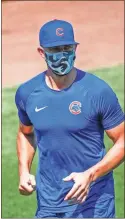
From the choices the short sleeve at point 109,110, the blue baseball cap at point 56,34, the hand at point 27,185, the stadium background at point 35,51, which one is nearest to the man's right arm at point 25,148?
the hand at point 27,185

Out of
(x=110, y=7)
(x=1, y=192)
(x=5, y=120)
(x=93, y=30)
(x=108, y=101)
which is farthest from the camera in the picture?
(x=110, y=7)

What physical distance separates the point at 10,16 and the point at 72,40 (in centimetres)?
1434

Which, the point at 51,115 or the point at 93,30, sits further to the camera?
the point at 93,30

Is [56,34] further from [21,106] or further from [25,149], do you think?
[25,149]

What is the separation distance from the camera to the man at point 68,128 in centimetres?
739

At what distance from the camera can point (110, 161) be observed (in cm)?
736

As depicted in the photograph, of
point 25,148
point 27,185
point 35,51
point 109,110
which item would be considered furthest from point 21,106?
point 35,51

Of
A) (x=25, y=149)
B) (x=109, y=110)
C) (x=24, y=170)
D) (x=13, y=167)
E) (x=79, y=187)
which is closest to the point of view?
(x=79, y=187)

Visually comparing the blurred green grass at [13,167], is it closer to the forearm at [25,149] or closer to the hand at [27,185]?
the forearm at [25,149]

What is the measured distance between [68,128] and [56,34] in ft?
2.63

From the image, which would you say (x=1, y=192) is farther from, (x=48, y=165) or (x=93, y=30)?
(x=93, y=30)

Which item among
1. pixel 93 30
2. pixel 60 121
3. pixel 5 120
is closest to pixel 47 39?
pixel 60 121

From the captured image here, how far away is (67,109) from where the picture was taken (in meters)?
7.50

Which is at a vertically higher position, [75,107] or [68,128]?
[75,107]
